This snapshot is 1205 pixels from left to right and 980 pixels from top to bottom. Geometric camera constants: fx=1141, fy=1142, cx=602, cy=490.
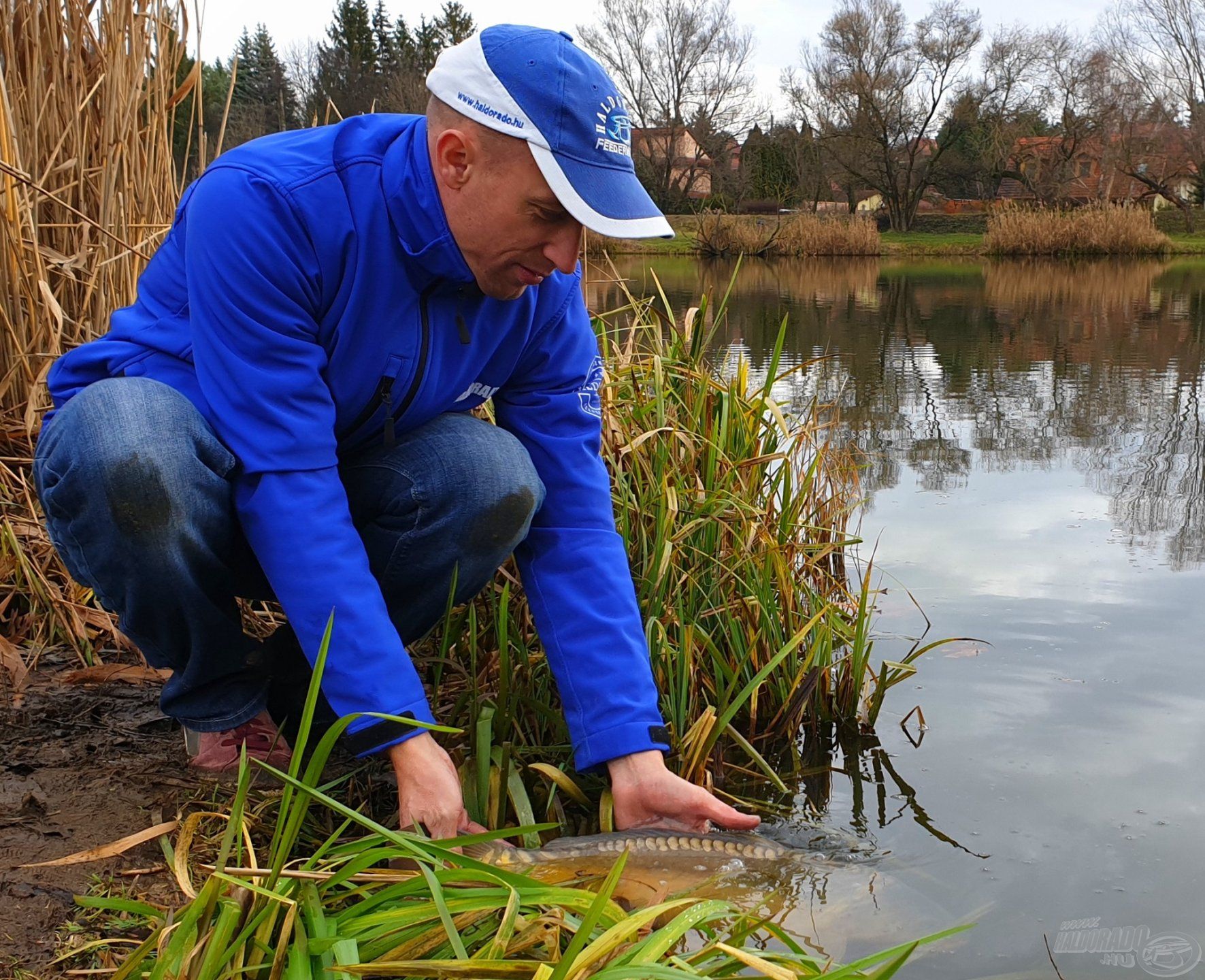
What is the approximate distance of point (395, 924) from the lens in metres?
1.46

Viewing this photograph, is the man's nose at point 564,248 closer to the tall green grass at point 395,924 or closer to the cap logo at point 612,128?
the cap logo at point 612,128

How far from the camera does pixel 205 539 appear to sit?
187 centimetres

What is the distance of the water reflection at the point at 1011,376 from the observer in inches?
203

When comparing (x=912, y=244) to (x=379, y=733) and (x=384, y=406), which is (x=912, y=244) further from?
(x=379, y=733)

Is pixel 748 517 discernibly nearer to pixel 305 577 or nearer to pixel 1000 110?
pixel 305 577

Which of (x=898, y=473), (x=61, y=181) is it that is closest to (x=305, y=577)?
(x=61, y=181)

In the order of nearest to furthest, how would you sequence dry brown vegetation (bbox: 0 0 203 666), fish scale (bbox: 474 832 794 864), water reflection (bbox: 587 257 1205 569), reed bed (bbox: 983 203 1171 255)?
fish scale (bbox: 474 832 794 864) < dry brown vegetation (bbox: 0 0 203 666) < water reflection (bbox: 587 257 1205 569) < reed bed (bbox: 983 203 1171 255)

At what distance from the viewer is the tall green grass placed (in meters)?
1.36

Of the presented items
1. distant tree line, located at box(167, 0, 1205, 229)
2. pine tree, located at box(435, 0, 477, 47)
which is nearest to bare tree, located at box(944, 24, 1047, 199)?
distant tree line, located at box(167, 0, 1205, 229)

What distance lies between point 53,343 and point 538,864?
1.85m

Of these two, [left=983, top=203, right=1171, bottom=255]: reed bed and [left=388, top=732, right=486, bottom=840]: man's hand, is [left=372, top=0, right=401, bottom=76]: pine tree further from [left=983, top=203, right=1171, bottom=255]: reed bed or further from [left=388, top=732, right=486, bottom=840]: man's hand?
[left=388, top=732, right=486, bottom=840]: man's hand

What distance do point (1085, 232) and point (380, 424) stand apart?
21661 mm

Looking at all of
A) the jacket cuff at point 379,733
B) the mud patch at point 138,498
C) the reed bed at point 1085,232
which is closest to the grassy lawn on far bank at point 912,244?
the reed bed at point 1085,232

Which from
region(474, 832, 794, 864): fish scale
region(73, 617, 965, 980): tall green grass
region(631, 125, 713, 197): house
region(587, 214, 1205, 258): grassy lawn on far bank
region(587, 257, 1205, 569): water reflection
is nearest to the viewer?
region(73, 617, 965, 980): tall green grass
